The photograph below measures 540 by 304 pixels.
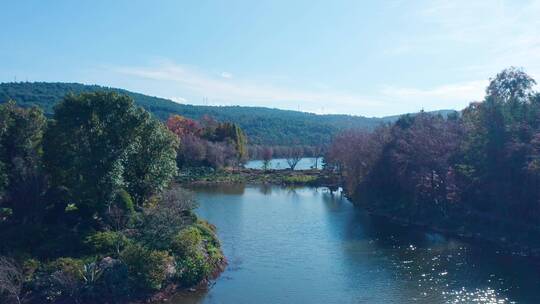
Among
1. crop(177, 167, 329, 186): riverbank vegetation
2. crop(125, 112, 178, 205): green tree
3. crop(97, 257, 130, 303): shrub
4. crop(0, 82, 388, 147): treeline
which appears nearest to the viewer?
crop(97, 257, 130, 303): shrub

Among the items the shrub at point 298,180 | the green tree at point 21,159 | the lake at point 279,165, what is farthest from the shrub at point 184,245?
Answer: the lake at point 279,165

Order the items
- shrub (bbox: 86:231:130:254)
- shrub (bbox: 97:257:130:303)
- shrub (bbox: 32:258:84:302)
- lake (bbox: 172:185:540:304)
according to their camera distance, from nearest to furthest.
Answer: shrub (bbox: 32:258:84:302)
shrub (bbox: 97:257:130:303)
lake (bbox: 172:185:540:304)
shrub (bbox: 86:231:130:254)

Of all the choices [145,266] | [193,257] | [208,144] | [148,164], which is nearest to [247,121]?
[208,144]

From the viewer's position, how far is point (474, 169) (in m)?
39.0

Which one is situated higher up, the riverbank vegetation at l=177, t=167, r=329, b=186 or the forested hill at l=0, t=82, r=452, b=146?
the forested hill at l=0, t=82, r=452, b=146

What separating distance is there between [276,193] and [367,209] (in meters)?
15.8

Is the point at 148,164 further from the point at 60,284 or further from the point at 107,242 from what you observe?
the point at 60,284

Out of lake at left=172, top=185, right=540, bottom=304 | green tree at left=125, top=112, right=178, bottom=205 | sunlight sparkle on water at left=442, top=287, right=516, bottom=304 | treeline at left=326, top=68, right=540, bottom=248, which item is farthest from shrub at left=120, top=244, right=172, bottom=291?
treeline at left=326, top=68, right=540, bottom=248

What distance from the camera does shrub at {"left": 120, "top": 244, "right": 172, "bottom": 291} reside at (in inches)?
935

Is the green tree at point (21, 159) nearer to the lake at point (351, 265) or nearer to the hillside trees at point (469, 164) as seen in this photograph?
the lake at point (351, 265)

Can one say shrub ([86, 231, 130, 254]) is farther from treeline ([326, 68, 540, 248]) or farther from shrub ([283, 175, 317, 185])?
shrub ([283, 175, 317, 185])

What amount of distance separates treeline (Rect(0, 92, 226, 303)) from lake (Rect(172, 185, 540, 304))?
2472 mm

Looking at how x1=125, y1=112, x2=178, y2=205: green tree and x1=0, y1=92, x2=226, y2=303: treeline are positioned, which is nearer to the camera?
x1=0, y1=92, x2=226, y2=303: treeline

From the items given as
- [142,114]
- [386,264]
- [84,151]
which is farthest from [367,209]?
[84,151]
